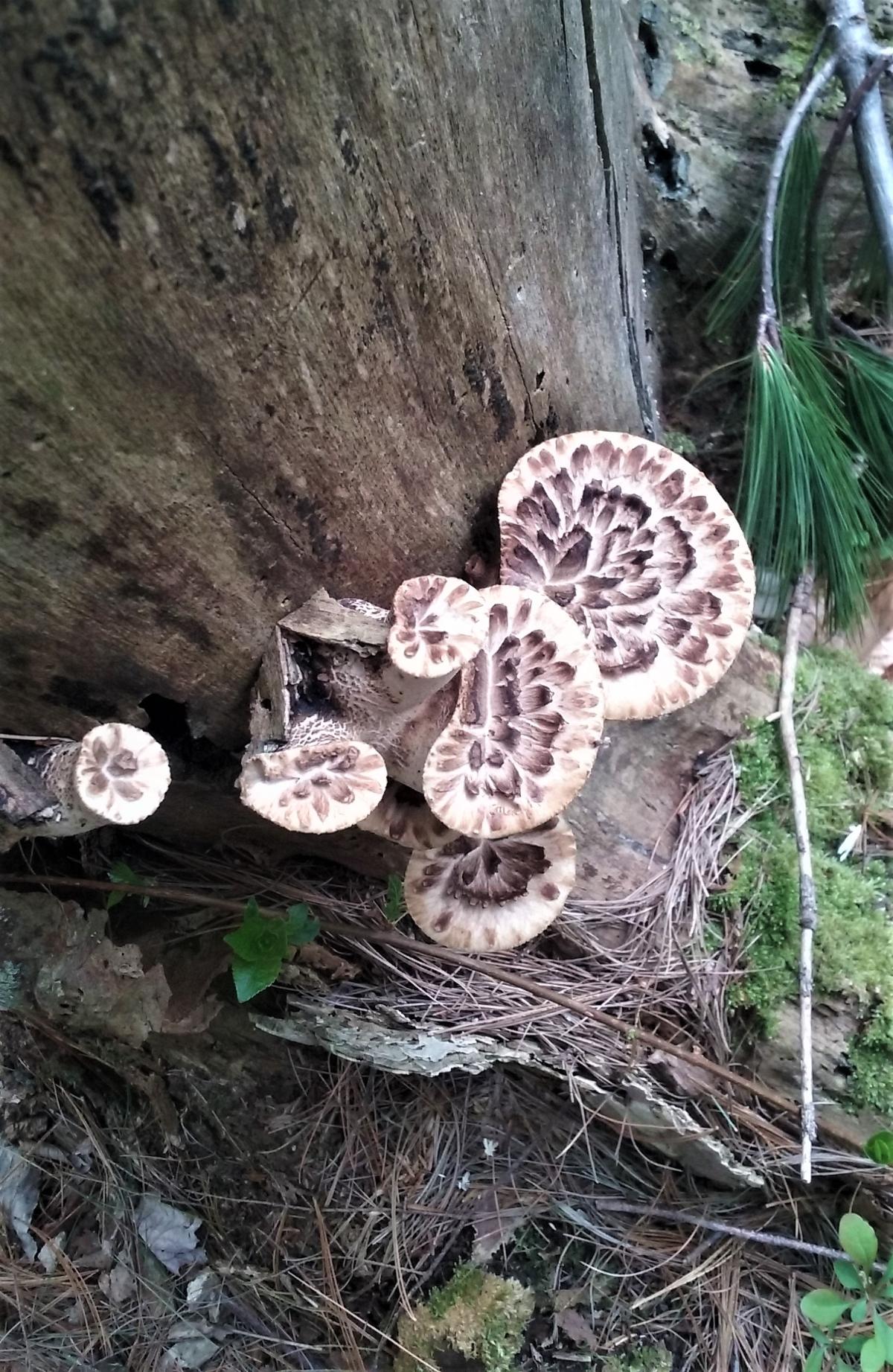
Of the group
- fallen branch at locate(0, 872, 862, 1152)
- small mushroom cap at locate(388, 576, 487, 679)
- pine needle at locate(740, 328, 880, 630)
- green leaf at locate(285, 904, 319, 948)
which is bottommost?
fallen branch at locate(0, 872, 862, 1152)

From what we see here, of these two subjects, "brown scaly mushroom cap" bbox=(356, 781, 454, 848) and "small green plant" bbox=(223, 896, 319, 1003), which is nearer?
"brown scaly mushroom cap" bbox=(356, 781, 454, 848)

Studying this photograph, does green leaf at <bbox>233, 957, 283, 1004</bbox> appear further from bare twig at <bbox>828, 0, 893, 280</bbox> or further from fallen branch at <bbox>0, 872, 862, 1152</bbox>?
bare twig at <bbox>828, 0, 893, 280</bbox>

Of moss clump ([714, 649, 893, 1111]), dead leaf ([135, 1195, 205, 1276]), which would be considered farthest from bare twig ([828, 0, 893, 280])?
dead leaf ([135, 1195, 205, 1276])

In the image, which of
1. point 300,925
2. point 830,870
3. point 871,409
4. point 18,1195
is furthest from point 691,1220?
point 871,409

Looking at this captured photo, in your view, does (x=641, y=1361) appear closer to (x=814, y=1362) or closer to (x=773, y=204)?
(x=814, y=1362)

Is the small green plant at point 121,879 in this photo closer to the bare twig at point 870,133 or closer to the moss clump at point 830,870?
the moss clump at point 830,870

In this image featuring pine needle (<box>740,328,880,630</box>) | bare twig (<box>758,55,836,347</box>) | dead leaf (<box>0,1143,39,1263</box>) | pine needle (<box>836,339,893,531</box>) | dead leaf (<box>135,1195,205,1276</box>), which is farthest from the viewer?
dead leaf (<box>0,1143,39,1263</box>)
